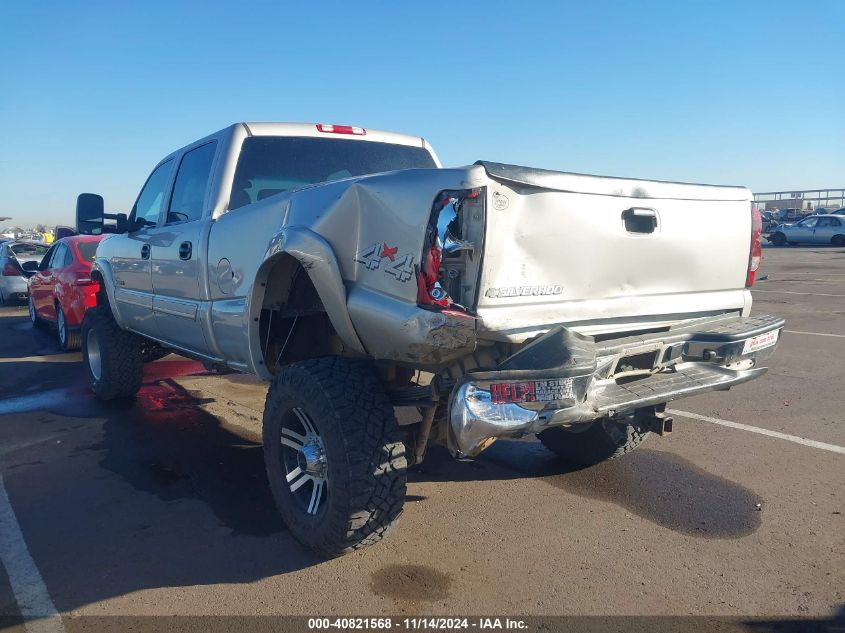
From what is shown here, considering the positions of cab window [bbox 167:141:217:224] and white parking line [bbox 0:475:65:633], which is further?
cab window [bbox 167:141:217:224]

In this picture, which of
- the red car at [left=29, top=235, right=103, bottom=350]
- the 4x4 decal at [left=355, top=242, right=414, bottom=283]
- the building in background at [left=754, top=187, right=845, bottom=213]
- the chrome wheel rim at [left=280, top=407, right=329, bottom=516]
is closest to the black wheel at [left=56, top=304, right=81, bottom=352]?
the red car at [left=29, top=235, right=103, bottom=350]

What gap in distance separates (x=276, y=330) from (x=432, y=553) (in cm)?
160

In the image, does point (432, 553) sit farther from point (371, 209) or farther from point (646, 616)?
point (371, 209)

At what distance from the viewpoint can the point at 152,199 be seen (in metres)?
5.85

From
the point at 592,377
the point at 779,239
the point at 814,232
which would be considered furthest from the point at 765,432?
the point at 779,239

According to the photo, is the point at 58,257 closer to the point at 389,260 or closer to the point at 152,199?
the point at 152,199

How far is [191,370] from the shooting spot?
8414 millimetres

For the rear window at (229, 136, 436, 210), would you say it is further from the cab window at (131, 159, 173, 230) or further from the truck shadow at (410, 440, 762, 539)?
the truck shadow at (410, 440, 762, 539)

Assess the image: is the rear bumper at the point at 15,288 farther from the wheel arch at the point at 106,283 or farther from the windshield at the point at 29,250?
the wheel arch at the point at 106,283

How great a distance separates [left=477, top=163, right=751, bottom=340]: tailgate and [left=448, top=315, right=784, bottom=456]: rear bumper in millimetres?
164

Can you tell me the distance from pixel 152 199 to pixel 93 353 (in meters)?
1.88

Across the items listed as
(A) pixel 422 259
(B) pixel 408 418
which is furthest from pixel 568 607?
(B) pixel 408 418

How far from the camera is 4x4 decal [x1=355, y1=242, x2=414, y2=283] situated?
2854 mm

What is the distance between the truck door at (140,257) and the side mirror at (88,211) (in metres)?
0.30
